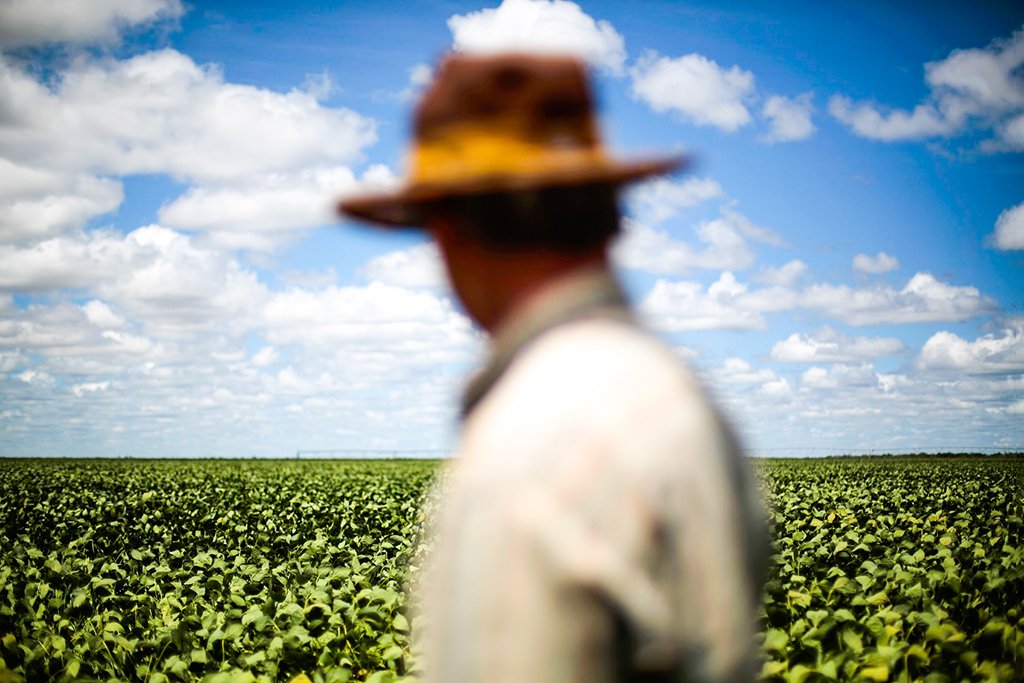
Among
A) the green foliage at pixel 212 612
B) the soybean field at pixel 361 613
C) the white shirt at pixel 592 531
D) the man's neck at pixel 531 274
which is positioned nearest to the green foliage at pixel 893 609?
the soybean field at pixel 361 613

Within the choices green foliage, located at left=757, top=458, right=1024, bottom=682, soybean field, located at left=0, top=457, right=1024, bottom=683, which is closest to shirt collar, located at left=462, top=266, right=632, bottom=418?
soybean field, located at left=0, top=457, right=1024, bottom=683

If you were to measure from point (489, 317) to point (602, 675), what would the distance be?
529 millimetres

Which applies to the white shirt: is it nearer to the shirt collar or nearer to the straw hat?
the shirt collar

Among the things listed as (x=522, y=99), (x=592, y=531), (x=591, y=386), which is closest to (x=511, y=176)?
(x=522, y=99)

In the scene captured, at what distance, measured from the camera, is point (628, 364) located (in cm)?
121

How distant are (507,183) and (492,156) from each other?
60 millimetres

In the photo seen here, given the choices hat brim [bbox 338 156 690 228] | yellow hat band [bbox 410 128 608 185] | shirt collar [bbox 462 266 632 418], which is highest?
yellow hat band [bbox 410 128 608 185]

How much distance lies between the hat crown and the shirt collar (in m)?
0.20

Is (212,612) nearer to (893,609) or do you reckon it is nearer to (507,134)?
(893,609)

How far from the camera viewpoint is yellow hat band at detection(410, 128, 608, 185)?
4.22 feet

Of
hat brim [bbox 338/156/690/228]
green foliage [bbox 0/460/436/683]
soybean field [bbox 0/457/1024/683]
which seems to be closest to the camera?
hat brim [bbox 338/156/690/228]

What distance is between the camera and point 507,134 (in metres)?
1.33

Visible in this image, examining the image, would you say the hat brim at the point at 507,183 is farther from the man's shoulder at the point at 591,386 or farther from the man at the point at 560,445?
the man's shoulder at the point at 591,386

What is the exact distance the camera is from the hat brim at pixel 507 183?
1.27 meters
